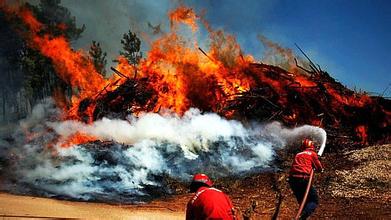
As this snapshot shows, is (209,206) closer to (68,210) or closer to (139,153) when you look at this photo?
(68,210)

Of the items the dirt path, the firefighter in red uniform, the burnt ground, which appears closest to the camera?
the firefighter in red uniform

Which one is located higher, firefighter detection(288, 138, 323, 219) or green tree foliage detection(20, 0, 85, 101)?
green tree foliage detection(20, 0, 85, 101)

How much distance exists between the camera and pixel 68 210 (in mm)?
8789

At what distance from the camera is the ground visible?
28.9 ft

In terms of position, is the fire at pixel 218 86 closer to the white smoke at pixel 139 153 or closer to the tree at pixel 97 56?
the white smoke at pixel 139 153

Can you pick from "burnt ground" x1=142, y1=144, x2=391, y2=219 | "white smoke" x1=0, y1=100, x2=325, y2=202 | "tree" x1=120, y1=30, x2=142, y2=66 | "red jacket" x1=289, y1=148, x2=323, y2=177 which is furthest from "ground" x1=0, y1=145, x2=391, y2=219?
"tree" x1=120, y1=30, x2=142, y2=66

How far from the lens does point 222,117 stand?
1708cm

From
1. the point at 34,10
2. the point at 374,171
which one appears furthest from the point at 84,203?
the point at 34,10

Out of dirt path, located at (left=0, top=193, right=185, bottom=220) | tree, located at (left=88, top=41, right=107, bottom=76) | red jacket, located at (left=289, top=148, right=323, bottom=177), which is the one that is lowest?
dirt path, located at (left=0, top=193, right=185, bottom=220)

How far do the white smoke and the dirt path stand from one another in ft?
2.89

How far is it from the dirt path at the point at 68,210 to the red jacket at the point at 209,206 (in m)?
4.74

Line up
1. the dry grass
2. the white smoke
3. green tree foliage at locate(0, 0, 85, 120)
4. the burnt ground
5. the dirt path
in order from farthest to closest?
green tree foliage at locate(0, 0, 85, 120) < the white smoke < the dry grass < the burnt ground < the dirt path

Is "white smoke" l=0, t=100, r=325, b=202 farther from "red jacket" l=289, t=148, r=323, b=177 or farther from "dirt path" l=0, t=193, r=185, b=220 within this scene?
"red jacket" l=289, t=148, r=323, b=177

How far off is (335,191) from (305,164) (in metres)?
4.24
